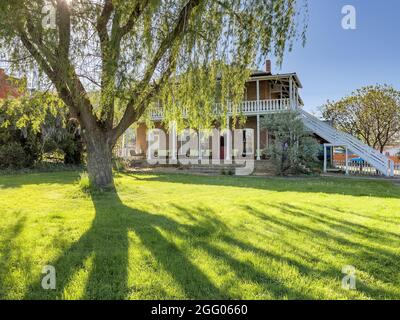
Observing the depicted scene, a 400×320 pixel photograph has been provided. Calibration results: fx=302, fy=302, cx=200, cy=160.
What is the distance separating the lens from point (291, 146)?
15.8m

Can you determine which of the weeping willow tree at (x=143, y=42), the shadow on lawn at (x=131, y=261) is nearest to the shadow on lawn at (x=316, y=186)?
the weeping willow tree at (x=143, y=42)

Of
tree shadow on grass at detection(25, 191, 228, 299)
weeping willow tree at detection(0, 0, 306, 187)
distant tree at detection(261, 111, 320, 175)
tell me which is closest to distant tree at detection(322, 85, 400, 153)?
distant tree at detection(261, 111, 320, 175)

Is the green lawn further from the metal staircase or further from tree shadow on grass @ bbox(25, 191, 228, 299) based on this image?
the metal staircase

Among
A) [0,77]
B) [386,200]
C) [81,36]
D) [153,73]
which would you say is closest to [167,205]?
[153,73]

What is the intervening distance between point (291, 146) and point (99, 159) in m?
10.2

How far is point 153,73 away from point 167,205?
3.51 meters

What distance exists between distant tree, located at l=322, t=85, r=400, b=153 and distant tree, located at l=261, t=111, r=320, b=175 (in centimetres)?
1417

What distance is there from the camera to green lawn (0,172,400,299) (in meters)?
3.00

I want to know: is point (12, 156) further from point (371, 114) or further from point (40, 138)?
point (371, 114)

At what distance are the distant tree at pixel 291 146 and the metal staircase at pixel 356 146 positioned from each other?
2.79 m

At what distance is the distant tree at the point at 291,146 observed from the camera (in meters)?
15.6

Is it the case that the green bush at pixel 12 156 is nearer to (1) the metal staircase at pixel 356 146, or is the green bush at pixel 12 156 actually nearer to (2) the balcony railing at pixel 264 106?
(2) the balcony railing at pixel 264 106

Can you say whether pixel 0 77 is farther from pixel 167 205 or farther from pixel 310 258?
pixel 310 258

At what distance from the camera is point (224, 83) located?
8.46m
